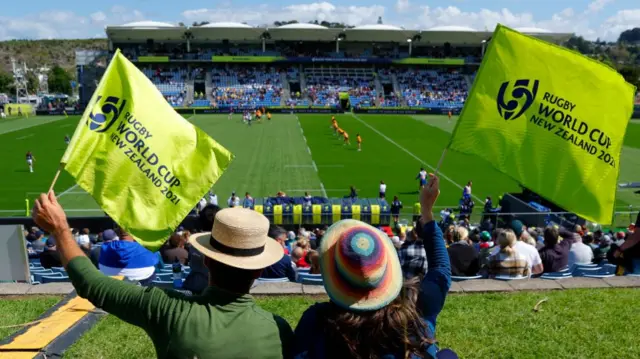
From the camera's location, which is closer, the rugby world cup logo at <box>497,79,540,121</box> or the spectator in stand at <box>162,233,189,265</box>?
the rugby world cup logo at <box>497,79,540,121</box>

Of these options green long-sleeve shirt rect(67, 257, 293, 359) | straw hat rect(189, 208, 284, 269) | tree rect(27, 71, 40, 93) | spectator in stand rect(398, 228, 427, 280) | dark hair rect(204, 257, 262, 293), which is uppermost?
straw hat rect(189, 208, 284, 269)

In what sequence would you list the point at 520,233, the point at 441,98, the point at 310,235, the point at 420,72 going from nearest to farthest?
the point at 520,233 < the point at 310,235 < the point at 441,98 < the point at 420,72

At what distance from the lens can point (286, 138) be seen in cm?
4069

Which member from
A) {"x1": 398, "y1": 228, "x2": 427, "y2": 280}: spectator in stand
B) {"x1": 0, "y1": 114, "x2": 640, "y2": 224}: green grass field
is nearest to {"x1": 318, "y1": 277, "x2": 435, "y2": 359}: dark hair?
{"x1": 398, "y1": 228, "x2": 427, "y2": 280}: spectator in stand

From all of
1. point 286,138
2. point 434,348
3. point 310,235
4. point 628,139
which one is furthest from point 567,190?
point 628,139

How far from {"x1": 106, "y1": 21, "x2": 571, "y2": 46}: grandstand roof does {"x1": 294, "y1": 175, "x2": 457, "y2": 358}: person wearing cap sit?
3132 inches

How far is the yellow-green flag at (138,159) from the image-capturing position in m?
5.49

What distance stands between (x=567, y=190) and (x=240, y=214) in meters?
4.39

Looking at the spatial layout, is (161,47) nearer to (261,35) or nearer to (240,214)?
(261,35)

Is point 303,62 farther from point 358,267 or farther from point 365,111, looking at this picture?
point 358,267

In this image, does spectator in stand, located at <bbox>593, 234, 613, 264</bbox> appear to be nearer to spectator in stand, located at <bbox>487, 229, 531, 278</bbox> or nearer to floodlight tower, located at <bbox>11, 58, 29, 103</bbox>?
spectator in stand, located at <bbox>487, 229, 531, 278</bbox>

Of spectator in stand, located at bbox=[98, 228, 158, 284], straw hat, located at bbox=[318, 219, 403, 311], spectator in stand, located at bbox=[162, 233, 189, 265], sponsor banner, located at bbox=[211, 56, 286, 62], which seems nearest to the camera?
straw hat, located at bbox=[318, 219, 403, 311]

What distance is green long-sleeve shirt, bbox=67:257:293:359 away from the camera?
104 inches

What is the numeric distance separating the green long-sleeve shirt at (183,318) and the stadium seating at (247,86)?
63.6m
